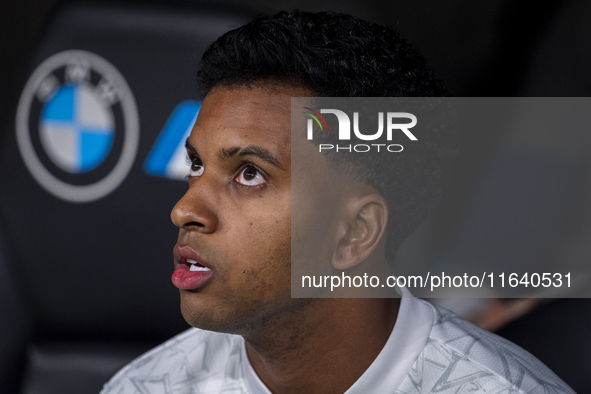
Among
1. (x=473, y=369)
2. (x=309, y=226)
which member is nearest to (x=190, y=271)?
(x=309, y=226)

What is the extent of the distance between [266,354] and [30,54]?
122 centimetres

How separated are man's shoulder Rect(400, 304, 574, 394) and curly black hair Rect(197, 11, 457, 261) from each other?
0.22 m

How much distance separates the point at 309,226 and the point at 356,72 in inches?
11.6

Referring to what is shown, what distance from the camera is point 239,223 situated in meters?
0.97

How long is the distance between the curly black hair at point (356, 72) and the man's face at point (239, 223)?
8cm

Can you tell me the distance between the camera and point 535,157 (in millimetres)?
1499

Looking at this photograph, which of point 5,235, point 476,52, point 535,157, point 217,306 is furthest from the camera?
point 5,235

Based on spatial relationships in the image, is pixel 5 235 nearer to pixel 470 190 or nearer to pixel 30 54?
pixel 30 54

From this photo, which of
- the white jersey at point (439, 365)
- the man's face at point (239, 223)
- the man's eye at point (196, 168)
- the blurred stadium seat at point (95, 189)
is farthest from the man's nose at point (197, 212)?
the blurred stadium seat at point (95, 189)

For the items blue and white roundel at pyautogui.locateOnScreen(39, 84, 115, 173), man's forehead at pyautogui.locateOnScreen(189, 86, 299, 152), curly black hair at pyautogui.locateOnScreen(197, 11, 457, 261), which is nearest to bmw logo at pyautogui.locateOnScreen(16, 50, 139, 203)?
blue and white roundel at pyautogui.locateOnScreen(39, 84, 115, 173)

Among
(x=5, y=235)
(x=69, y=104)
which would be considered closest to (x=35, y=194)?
(x=5, y=235)

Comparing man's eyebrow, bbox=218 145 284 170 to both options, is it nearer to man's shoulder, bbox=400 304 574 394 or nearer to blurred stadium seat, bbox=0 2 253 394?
man's shoulder, bbox=400 304 574 394

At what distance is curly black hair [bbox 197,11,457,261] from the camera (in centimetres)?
102

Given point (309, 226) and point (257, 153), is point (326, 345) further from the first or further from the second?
point (257, 153)
